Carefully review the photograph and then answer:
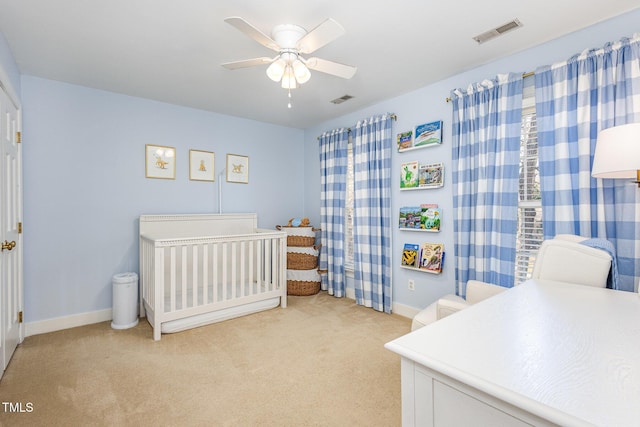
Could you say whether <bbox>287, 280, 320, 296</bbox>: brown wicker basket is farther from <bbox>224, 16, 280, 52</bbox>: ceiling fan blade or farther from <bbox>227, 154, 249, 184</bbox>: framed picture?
<bbox>224, 16, 280, 52</bbox>: ceiling fan blade

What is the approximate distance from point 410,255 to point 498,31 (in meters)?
1.99

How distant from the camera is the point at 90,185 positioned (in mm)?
2994

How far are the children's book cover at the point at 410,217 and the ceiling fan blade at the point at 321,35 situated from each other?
6.14ft

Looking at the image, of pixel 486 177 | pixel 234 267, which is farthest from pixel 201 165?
pixel 486 177

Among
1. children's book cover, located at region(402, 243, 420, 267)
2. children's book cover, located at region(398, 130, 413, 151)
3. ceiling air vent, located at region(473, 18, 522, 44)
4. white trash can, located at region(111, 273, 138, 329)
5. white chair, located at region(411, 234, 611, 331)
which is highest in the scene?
ceiling air vent, located at region(473, 18, 522, 44)

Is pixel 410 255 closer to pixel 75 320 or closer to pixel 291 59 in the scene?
pixel 291 59

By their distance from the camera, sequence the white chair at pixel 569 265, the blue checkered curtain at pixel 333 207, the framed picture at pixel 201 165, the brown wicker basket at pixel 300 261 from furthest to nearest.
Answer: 1. the brown wicker basket at pixel 300 261
2. the blue checkered curtain at pixel 333 207
3. the framed picture at pixel 201 165
4. the white chair at pixel 569 265

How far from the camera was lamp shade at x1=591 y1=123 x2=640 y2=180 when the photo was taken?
143cm

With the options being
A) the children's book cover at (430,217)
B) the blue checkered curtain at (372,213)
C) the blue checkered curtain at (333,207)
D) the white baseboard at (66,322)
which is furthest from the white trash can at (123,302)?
the children's book cover at (430,217)

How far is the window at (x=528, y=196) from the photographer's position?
7.47 feet

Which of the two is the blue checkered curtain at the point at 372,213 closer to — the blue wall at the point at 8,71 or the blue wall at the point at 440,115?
the blue wall at the point at 440,115

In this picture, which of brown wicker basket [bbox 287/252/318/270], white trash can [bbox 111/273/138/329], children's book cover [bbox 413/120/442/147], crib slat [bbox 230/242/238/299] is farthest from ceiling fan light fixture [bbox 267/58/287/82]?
brown wicker basket [bbox 287/252/318/270]

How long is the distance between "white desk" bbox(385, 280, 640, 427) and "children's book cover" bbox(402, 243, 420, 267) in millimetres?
1988

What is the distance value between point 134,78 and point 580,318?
3.51m
